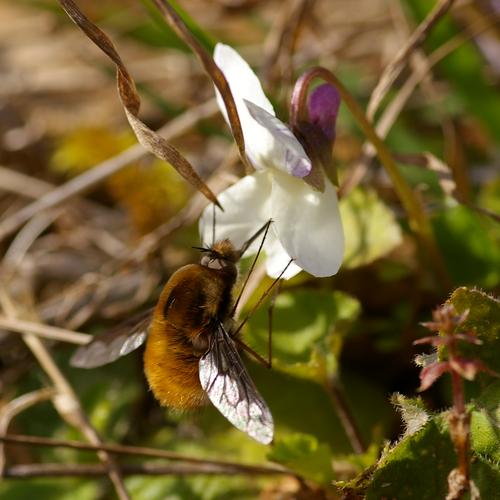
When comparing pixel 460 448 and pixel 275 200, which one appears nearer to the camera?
pixel 460 448

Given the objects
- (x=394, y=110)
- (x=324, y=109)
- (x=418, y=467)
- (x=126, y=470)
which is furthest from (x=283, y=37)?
(x=418, y=467)

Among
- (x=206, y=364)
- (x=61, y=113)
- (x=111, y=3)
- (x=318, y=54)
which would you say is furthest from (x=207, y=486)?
(x=111, y=3)

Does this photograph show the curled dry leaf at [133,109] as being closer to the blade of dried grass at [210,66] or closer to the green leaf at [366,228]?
the blade of dried grass at [210,66]

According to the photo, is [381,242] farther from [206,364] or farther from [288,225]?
[206,364]

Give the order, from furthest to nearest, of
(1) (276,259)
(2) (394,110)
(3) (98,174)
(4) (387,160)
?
(3) (98,174)
(2) (394,110)
(4) (387,160)
(1) (276,259)

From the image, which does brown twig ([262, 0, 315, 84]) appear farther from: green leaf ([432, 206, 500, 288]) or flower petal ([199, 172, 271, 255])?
flower petal ([199, 172, 271, 255])

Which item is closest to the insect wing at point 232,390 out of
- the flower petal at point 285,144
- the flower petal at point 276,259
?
the flower petal at point 276,259

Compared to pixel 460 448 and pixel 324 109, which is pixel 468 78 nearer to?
pixel 324 109
